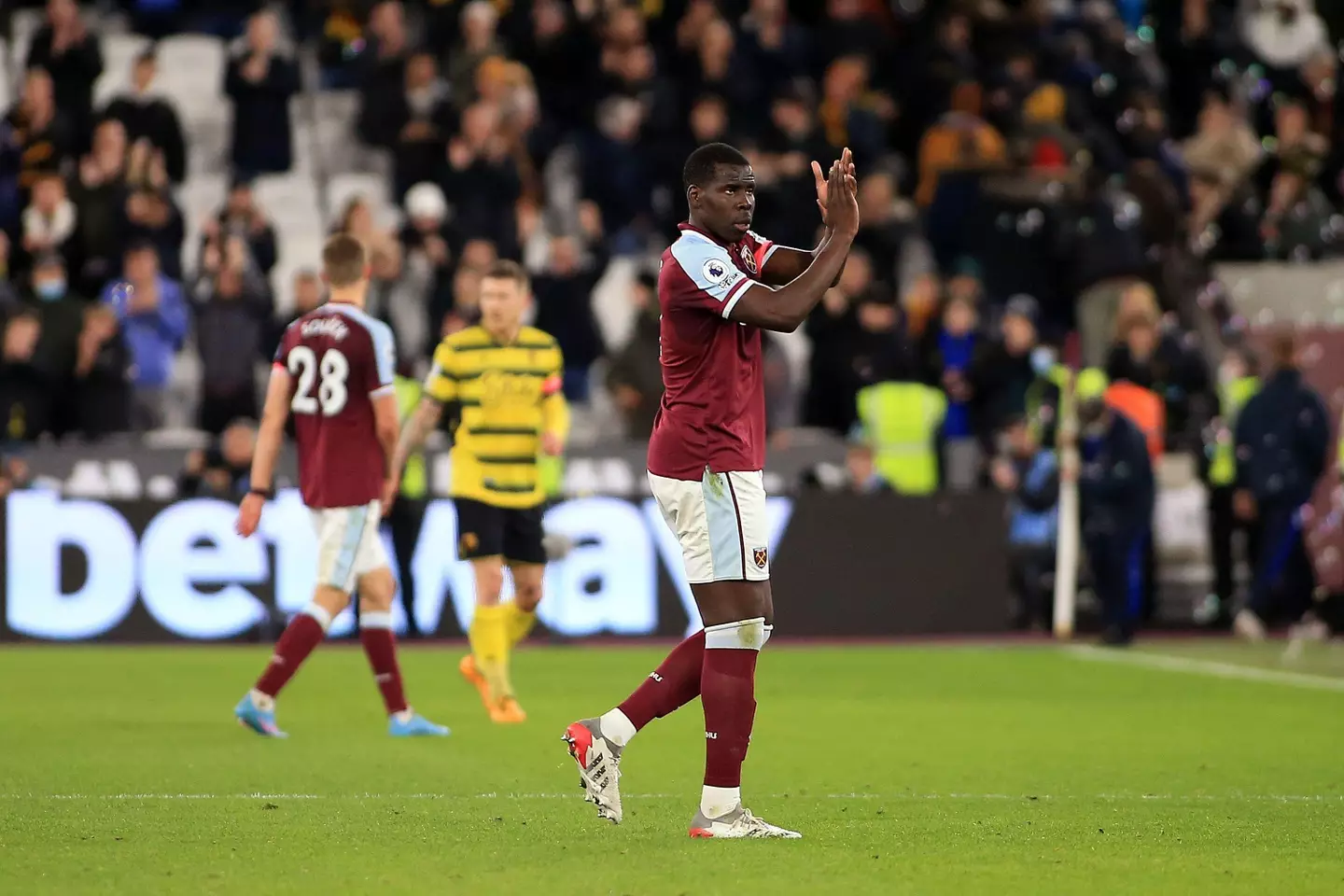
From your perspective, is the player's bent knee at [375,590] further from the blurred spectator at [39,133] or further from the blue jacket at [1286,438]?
the blurred spectator at [39,133]

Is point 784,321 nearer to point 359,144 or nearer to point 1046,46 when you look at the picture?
point 359,144

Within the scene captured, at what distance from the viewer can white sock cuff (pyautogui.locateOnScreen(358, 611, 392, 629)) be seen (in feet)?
36.4

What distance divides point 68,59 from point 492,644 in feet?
38.8

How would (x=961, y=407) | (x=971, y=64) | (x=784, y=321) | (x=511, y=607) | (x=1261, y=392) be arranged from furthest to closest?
(x=971, y=64)
(x=961, y=407)
(x=1261, y=392)
(x=511, y=607)
(x=784, y=321)

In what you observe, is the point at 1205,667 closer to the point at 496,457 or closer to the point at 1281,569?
the point at 1281,569

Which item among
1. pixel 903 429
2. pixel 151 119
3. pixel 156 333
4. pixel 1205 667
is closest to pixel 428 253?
pixel 156 333

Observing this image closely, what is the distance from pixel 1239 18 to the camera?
26219mm

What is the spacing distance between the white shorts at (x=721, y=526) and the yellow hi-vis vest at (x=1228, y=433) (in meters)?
12.1

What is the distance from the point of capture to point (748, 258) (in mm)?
7457

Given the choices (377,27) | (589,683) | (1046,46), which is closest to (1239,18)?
(1046,46)

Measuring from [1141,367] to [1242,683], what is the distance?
519 centimetres

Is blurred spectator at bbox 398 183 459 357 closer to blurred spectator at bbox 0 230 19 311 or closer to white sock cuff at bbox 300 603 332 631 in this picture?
blurred spectator at bbox 0 230 19 311

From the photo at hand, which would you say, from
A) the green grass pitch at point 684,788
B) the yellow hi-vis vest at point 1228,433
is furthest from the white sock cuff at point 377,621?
the yellow hi-vis vest at point 1228,433

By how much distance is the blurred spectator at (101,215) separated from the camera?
19.4 m
